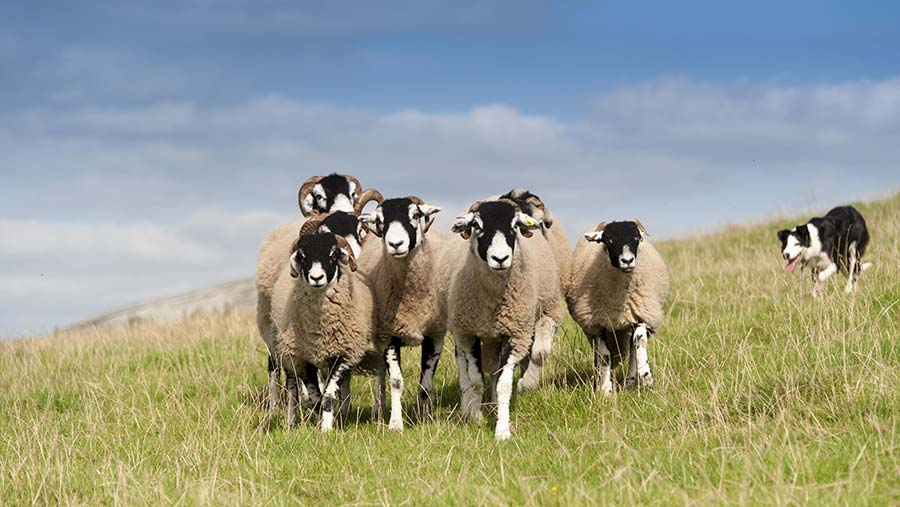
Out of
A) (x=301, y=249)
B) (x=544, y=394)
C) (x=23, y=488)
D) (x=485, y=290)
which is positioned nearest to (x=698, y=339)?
(x=544, y=394)

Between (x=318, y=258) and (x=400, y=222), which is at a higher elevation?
(x=400, y=222)

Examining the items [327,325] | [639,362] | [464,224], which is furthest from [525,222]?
[327,325]

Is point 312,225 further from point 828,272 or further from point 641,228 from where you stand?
point 828,272

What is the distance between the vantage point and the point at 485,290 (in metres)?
8.85

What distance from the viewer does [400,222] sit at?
911cm

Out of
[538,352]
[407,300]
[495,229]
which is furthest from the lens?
[538,352]

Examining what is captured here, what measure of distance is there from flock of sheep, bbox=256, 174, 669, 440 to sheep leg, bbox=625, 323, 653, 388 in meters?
0.01

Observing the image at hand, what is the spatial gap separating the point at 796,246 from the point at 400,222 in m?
10.1

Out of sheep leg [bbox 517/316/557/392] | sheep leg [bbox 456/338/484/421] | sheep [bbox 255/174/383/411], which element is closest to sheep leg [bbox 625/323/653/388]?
sheep leg [bbox 517/316/557/392]

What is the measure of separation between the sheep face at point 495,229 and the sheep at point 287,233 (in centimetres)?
283

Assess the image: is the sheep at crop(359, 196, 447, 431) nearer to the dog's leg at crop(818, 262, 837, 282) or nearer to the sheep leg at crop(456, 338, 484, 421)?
the sheep leg at crop(456, 338, 484, 421)

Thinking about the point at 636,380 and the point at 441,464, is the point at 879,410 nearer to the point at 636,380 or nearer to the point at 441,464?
the point at 636,380

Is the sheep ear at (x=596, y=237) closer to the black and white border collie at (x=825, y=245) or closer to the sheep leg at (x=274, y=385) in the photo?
the sheep leg at (x=274, y=385)

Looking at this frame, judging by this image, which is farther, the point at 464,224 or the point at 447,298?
the point at 447,298
